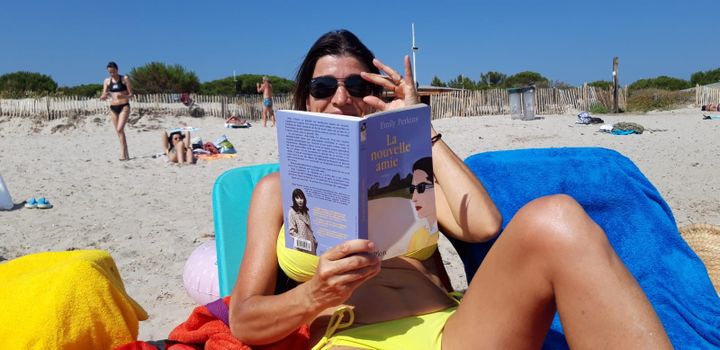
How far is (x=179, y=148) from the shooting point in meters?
8.37

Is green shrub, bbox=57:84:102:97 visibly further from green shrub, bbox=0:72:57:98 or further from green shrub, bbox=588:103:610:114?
green shrub, bbox=588:103:610:114

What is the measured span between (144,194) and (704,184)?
6.10m

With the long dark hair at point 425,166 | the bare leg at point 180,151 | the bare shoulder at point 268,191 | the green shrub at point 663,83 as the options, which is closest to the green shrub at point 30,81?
the bare leg at point 180,151

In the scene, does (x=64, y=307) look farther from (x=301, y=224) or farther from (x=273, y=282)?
(x=301, y=224)

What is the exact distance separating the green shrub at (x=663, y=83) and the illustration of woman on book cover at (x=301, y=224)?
41.7 metres

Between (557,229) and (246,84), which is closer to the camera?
(557,229)

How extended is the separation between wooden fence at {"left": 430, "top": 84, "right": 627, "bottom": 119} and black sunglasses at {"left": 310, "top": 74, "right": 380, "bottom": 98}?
65.3 ft

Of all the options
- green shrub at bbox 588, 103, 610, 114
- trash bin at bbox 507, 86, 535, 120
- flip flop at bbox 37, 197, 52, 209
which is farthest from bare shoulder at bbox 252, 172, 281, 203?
green shrub at bbox 588, 103, 610, 114

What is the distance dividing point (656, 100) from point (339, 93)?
2373cm

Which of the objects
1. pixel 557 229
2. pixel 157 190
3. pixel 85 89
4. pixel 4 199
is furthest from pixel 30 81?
pixel 557 229

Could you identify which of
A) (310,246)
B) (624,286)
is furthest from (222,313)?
(624,286)

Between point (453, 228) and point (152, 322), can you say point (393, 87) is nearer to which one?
point (453, 228)

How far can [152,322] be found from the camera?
288cm

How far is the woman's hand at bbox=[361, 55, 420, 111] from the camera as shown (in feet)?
5.72
